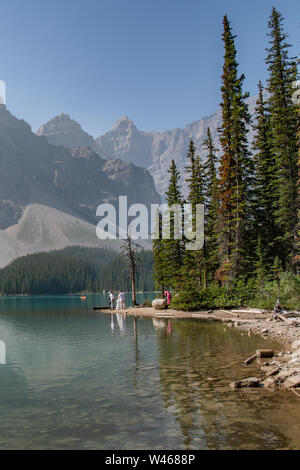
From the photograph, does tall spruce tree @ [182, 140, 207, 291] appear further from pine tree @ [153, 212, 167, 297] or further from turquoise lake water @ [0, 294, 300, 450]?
turquoise lake water @ [0, 294, 300, 450]

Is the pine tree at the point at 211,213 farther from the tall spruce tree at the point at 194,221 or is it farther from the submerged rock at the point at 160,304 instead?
→ the submerged rock at the point at 160,304

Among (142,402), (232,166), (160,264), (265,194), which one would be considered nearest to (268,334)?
(142,402)

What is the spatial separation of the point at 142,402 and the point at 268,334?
13.3m

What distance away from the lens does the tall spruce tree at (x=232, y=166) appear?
37.0m

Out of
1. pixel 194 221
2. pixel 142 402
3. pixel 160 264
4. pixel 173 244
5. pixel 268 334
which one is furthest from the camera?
pixel 160 264

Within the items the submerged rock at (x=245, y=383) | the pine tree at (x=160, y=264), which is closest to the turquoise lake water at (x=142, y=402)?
the submerged rock at (x=245, y=383)

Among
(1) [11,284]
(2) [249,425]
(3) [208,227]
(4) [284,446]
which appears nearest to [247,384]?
(2) [249,425]

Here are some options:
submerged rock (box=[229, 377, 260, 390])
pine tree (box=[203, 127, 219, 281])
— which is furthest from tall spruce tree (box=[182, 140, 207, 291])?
submerged rock (box=[229, 377, 260, 390])

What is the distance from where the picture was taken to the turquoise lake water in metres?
7.73

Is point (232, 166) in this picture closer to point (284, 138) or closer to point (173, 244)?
point (284, 138)

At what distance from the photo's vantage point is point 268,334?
21516 millimetres

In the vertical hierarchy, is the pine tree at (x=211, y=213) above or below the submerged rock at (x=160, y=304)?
above

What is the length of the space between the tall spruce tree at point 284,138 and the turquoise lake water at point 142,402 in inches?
824
